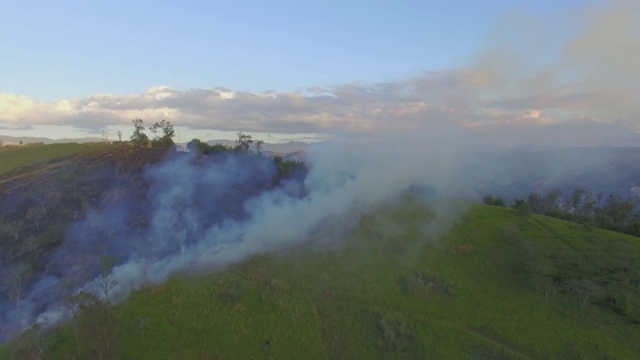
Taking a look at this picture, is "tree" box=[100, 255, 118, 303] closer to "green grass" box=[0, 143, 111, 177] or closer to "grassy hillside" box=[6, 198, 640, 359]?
"grassy hillside" box=[6, 198, 640, 359]

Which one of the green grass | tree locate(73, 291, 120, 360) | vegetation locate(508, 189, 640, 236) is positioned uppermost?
the green grass

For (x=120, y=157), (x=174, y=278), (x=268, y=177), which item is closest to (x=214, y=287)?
(x=174, y=278)

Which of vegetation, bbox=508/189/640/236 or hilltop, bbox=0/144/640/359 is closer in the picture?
hilltop, bbox=0/144/640/359

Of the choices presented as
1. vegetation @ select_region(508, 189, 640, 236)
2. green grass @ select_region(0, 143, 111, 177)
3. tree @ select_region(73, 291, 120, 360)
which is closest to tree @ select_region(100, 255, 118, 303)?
tree @ select_region(73, 291, 120, 360)

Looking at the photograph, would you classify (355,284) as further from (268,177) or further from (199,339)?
(268,177)

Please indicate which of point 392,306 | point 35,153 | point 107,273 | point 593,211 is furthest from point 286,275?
point 35,153

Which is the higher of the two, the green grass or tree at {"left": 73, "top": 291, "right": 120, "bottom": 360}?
the green grass
